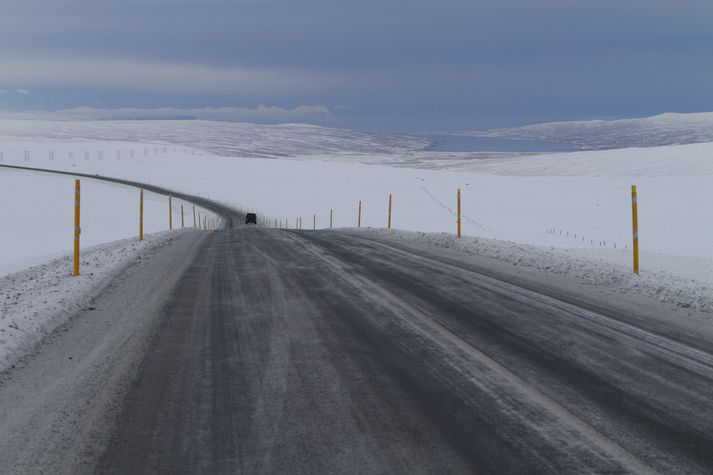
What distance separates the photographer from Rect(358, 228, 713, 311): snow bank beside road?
10.1 meters

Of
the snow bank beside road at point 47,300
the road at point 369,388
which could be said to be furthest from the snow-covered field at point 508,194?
the snow bank beside road at point 47,300

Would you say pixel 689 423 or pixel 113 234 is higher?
pixel 113 234

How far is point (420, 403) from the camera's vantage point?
213 inches

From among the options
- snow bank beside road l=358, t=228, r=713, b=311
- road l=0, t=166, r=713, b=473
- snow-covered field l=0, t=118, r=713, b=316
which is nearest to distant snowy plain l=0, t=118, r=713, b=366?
snow bank beside road l=358, t=228, r=713, b=311

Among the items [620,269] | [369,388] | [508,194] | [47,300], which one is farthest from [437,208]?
[369,388]

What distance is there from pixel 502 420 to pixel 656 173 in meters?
82.8

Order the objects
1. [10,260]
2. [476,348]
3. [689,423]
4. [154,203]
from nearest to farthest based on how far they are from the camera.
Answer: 1. [689,423]
2. [476,348]
3. [10,260]
4. [154,203]

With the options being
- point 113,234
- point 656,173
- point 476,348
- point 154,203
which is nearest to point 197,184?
point 154,203

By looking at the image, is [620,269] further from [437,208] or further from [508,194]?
[508,194]

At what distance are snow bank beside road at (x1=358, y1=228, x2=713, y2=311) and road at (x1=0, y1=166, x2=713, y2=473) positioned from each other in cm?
104

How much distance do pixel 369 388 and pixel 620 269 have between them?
814 cm

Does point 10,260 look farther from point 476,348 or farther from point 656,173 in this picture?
point 656,173

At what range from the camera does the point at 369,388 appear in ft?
19.0

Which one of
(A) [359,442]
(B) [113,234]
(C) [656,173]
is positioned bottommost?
(A) [359,442]
